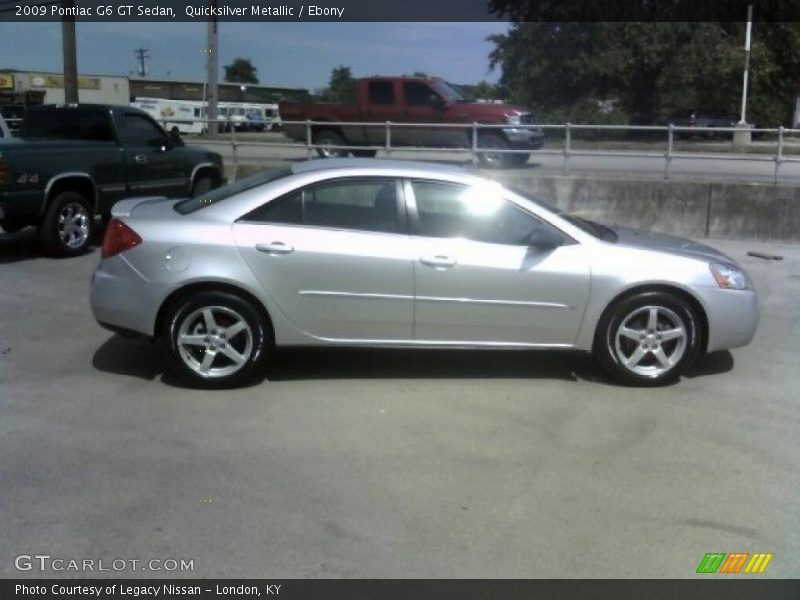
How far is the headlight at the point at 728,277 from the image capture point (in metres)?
6.09

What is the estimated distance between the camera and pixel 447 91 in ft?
61.7

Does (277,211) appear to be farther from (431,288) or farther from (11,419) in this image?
(11,419)

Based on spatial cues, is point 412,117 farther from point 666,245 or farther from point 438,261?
point 438,261

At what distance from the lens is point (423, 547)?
12.6 ft

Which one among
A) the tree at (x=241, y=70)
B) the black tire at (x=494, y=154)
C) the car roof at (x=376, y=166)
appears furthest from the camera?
the tree at (x=241, y=70)

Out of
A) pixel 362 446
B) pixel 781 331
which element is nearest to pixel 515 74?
pixel 781 331

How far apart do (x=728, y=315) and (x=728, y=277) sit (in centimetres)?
26

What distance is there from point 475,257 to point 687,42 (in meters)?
36.6

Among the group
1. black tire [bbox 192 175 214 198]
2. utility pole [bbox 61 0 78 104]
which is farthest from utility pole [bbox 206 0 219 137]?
black tire [bbox 192 175 214 198]

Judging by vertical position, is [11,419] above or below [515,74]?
below

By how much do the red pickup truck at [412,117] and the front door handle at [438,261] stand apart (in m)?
10.8

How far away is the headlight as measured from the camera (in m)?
6.09

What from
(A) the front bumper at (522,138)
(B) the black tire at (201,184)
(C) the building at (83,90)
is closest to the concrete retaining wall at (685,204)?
(B) the black tire at (201,184)

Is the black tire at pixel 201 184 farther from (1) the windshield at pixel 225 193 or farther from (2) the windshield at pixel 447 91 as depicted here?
(2) the windshield at pixel 447 91
